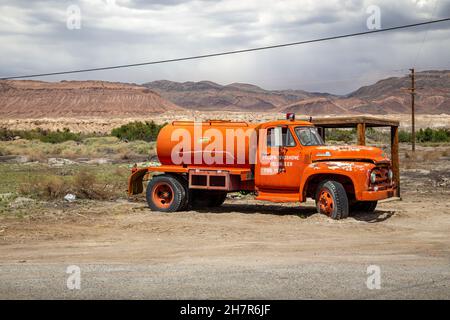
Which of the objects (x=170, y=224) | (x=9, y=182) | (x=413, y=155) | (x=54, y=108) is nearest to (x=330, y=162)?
(x=170, y=224)

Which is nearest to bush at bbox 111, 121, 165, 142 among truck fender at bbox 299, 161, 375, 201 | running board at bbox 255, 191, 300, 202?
running board at bbox 255, 191, 300, 202

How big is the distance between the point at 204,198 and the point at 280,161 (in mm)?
3345

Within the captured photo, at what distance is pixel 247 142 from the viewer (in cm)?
1611

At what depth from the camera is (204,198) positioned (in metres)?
18.1

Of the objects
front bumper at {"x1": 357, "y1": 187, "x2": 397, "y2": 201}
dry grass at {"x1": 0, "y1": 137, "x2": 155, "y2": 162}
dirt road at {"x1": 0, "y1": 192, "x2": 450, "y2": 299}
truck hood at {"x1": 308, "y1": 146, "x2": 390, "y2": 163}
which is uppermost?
truck hood at {"x1": 308, "y1": 146, "x2": 390, "y2": 163}

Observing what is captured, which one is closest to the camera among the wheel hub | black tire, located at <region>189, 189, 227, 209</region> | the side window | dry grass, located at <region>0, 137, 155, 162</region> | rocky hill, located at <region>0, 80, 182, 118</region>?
the wheel hub

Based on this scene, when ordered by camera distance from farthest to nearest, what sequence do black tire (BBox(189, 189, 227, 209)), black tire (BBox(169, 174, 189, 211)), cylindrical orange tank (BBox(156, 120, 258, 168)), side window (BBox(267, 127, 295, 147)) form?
black tire (BBox(189, 189, 227, 209)) → black tire (BBox(169, 174, 189, 211)) → cylindrical orange tank (BBox(156, 120, 258, 168)) → side window (BBox(267, 127, 295, 147))

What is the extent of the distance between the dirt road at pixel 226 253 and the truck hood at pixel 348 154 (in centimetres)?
148

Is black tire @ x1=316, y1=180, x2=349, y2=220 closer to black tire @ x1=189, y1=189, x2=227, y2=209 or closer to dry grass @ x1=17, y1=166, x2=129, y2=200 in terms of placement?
black tire @ x1=189, y1=189, x2=227, y2=209

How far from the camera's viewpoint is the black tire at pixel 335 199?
14.7m

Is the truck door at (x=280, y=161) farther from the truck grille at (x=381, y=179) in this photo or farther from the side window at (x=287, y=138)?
the truck grille at (x=381, y=179)

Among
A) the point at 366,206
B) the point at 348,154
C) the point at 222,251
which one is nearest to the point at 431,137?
the point at 366,206

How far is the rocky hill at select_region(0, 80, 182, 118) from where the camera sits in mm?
166837

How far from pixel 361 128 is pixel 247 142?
360 centimetres
